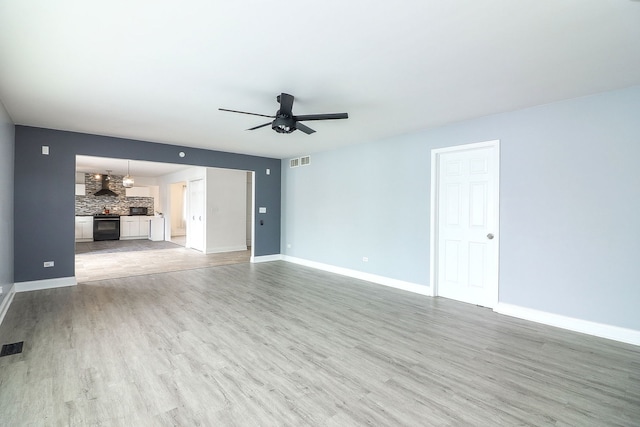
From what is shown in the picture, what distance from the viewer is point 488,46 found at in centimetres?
236

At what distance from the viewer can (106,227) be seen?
36.7ft

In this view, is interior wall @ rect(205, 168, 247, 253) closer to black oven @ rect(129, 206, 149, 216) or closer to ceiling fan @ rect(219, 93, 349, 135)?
black oven @ rect(129, 206, 149, 216)

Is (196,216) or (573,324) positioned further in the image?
(196,216)

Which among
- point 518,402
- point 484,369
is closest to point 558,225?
point 484,369

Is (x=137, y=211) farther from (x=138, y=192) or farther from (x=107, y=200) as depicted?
(x=107, y=200)

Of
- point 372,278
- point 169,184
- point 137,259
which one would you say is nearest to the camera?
point 372,278

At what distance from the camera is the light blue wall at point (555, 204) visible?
3.12 meters

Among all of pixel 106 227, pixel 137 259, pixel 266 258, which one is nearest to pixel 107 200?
pixel 106 227

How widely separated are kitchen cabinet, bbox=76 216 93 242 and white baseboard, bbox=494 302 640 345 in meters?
12.9

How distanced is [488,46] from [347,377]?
288 cm

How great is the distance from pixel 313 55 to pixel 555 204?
3.28 meters

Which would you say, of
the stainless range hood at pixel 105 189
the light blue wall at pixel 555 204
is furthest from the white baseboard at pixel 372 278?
the stainless range hood at pixel 105 189

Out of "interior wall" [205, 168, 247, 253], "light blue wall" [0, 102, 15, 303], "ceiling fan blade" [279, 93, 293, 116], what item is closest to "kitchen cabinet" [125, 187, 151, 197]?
"interior wall" [205, 168, 247, 253]

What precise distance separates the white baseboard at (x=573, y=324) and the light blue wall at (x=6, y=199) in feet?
21.1
